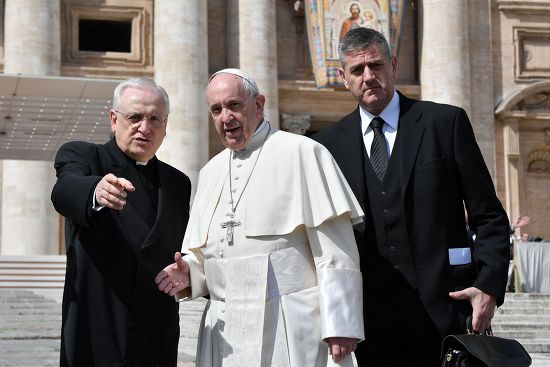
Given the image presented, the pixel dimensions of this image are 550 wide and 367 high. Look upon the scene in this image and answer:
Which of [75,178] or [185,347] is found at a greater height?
[75,178]

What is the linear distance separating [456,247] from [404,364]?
522 mm

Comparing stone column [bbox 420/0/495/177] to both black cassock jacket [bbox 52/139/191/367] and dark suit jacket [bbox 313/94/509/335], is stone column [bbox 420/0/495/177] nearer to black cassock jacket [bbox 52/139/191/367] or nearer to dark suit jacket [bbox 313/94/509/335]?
dark suit jacket [bbox 313/94/509/335]

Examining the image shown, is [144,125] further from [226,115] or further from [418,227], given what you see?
[418,227]

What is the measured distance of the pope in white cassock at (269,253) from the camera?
3.82 m

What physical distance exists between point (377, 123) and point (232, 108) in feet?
2.41

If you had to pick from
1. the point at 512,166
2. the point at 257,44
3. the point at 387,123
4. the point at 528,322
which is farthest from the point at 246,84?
the point at 512,166

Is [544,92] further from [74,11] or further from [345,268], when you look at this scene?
[345,268]

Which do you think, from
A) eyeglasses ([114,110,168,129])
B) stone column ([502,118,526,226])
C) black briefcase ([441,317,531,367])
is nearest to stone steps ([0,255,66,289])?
stone column ([502,118,526,226])

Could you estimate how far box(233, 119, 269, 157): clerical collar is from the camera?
13.6ft

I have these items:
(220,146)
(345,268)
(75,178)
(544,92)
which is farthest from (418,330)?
(544,92)

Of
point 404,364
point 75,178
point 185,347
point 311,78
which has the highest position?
point 311,78

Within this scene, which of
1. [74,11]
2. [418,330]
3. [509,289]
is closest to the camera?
[418,330]

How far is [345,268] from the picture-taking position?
3.81 metres

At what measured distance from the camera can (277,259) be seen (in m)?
3.94
